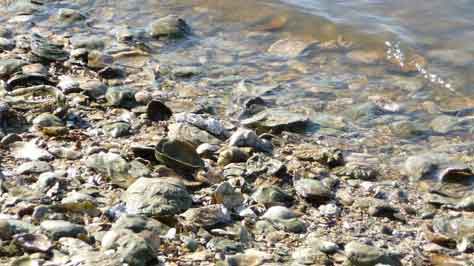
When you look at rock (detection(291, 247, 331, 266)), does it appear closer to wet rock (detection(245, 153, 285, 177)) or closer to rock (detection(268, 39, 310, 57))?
wet rock (detection(245, 153, 285, 177))

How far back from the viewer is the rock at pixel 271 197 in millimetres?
5066

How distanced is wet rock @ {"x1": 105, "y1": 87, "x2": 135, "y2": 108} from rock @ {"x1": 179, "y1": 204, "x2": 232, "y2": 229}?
2289mm

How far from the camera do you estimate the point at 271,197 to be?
16.8ft

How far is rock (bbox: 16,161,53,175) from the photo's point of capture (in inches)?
195

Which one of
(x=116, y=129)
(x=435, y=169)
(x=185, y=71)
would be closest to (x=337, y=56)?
(x=185, y=71)

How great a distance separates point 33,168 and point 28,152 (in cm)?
36

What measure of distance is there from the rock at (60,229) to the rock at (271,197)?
55.7 inches

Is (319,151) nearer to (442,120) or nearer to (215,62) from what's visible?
(442,120)

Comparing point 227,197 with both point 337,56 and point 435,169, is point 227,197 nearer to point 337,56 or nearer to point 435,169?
point 435,169

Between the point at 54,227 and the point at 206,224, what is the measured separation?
97 cm

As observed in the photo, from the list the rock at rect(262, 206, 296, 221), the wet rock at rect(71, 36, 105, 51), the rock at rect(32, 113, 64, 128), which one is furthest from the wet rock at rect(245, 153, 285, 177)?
the wet rock at rect(71, 36, 105, 51)

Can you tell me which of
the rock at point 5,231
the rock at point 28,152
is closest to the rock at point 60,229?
the rock at point 5,231

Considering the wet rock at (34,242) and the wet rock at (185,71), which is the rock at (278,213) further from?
the wet rock at (185,71)

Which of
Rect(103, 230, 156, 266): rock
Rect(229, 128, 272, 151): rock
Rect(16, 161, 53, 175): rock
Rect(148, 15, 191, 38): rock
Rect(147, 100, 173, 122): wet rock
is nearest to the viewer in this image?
Rect(103, 230, 156, 266): rock
